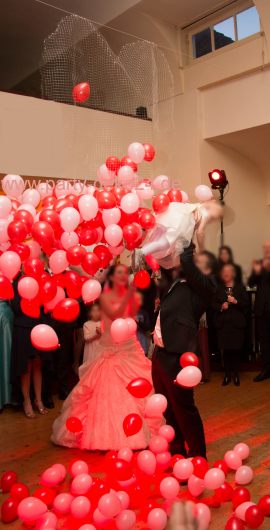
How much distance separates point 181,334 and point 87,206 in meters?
0.82

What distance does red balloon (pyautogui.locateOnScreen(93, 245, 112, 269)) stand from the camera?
274 centimetres

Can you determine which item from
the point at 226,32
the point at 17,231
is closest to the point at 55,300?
the point at 17,231

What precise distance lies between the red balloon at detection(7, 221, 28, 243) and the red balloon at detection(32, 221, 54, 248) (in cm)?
5

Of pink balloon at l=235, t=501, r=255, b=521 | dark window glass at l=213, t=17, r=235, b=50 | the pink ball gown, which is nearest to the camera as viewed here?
pink balloon at l=235, t=501, r=255, b=521

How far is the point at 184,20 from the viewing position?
5.89m

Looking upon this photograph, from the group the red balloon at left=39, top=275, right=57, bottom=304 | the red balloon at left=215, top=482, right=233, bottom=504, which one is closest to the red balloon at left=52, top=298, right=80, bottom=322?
the red balloon at left=39, top=275, right=57, bottom=304

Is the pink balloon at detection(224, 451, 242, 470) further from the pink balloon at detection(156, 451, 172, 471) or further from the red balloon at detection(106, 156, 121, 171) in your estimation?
the red balloon at detection(106, 156, 121, 171)

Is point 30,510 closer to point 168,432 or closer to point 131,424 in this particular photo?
point 131,424

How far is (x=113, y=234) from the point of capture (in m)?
2.56

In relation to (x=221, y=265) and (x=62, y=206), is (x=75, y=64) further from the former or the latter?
(x=221, y=265)

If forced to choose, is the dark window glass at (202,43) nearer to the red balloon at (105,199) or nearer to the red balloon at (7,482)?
the red balloon at (105,199)

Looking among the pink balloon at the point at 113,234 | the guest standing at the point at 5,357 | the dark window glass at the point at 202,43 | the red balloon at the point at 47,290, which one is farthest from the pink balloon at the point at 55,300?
the dark window glass at the point at 202,43

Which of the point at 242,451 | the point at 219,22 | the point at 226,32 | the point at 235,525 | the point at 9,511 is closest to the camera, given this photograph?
the point at 235,525

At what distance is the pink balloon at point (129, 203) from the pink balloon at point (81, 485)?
137cm
